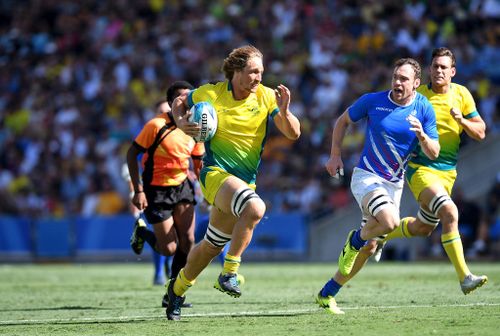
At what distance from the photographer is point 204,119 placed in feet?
31.7

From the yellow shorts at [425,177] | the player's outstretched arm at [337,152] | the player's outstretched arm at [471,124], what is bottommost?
the yellow shorts at [425,177]

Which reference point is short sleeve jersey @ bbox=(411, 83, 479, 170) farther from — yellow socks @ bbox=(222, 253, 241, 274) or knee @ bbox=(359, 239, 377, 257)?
yellow socks @ bbox=(222, 253, 241, 274)

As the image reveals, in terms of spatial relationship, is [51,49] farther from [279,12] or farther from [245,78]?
[245,78]

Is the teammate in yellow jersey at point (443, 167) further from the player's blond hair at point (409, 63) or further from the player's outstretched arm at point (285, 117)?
the player's outstretched arm at point (285, 117)

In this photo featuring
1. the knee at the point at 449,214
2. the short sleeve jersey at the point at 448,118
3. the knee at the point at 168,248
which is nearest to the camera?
the knee at the point at 449,214

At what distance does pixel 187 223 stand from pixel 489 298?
135 inches

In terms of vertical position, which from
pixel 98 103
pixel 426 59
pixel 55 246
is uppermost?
pixel 426 59

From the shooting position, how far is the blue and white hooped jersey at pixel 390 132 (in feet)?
34.1

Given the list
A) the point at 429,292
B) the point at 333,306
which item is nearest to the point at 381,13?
the point at 429,292

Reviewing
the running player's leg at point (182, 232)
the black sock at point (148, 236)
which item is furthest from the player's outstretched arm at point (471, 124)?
the black sock at point (148, 236)

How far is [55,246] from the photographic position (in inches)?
980

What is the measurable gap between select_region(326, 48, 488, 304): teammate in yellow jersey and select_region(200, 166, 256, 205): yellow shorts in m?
1.62

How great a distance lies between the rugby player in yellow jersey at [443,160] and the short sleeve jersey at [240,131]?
194 centimetres

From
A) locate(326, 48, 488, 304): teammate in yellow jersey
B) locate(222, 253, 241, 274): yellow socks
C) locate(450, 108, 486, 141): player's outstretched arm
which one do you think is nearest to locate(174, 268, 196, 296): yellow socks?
locate(222, 253, 241, 274): yellow socks
